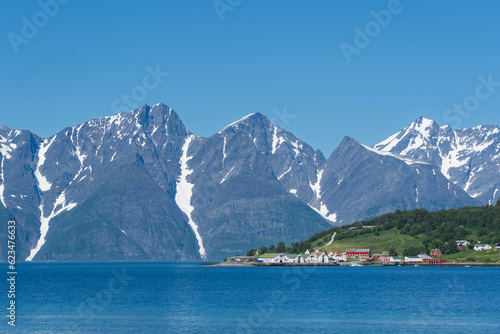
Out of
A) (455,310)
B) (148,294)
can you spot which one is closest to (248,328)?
(455,310)

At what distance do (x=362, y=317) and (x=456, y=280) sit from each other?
90527 millimetres

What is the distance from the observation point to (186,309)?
121 meters

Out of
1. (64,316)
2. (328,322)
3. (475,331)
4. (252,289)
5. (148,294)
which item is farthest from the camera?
(252,289)

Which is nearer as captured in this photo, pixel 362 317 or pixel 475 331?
pixel 475 331

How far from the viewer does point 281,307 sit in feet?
405

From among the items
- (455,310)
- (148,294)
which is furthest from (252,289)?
(455,310)

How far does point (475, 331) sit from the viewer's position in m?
97.4

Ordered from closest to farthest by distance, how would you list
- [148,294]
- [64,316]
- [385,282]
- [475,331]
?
[475,331] < [64,316] < [148,294] < [385,282]

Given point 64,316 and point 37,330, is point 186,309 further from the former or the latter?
point 37,330

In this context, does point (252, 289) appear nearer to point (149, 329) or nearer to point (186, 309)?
point (186, 309)

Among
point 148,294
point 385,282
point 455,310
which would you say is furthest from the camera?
point 385,282

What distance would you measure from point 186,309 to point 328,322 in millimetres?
27178

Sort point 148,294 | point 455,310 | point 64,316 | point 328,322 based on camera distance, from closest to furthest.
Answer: point 328,322
point 64,316
point 455,310
point 148,294

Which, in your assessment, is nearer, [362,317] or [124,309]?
[362,317]
